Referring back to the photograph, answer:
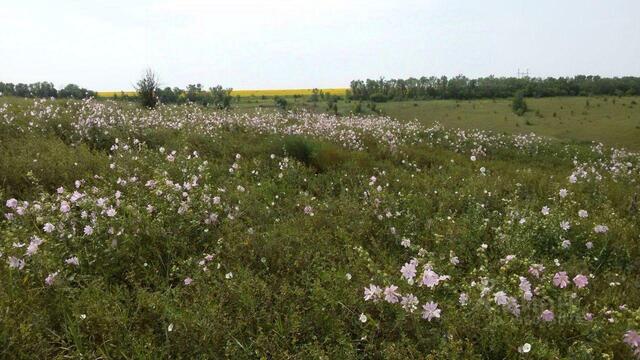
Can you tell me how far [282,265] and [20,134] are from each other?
6.71m

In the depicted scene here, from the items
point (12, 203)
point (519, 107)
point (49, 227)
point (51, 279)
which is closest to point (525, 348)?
point (51, 279)

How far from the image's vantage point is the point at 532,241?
13.7 feet

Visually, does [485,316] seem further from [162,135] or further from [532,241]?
[162,135]

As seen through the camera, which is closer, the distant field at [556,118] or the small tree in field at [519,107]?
the distant field at [556,118]

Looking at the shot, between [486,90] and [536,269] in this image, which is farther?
[486,90]

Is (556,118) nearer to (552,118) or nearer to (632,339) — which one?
(552,118)

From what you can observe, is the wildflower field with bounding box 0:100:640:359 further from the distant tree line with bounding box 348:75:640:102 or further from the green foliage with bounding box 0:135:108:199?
the distant tree line with bounding box 348:75:640:102

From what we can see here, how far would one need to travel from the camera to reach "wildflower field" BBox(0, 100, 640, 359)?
8.77 ft

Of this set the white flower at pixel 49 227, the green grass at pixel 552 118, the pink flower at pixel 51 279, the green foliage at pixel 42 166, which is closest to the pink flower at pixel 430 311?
the pink flower at pixel 51 279

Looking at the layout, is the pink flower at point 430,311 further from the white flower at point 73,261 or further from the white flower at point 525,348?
the white flower at point 73,261

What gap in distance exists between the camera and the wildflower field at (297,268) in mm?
2672

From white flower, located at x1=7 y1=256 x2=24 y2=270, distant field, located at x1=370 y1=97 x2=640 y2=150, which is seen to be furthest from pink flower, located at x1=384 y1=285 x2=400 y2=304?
distant field, located at x1=370 y1=97 x2=640 y2=150

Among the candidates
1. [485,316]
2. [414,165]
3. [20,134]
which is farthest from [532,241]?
[20,134]

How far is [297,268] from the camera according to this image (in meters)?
3.74
